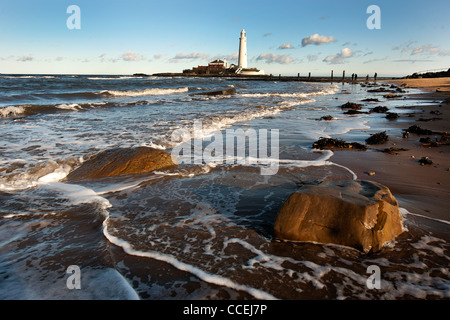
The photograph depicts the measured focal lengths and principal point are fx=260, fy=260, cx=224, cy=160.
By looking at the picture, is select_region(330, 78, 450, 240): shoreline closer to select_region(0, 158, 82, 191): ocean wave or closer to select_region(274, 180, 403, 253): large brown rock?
select_region(274, 180, 403, 253): large brown rock

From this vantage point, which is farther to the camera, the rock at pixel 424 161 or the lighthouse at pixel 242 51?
the lighthouse at pixel 242 51

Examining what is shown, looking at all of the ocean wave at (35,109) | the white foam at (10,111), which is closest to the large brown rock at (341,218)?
the ocean wave at (35,109)

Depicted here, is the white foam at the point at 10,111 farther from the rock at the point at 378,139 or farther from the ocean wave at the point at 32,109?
the rock at the point at 378,139

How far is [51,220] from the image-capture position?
10.4ft

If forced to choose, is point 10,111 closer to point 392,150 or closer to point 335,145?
point 335,145

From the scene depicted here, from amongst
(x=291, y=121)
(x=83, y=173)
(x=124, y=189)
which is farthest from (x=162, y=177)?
(x=291, y=121)

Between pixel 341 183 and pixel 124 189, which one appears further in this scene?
pixel 124 189

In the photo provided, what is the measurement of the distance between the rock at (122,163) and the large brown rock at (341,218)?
10.1ft

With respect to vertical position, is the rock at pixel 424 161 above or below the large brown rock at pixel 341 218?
above

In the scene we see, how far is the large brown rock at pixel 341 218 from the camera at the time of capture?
2463 millimetres

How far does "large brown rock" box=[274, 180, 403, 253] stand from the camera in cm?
246

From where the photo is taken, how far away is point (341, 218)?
2502 millimetres

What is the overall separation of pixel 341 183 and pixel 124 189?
315 centimetres
